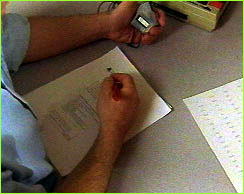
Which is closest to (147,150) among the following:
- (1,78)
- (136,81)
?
(136,81)

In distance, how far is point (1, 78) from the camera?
0.80 metres

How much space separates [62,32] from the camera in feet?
3.30

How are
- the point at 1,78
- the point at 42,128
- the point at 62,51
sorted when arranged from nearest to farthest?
the point at 1,78, the point at 42,128, the point at 62,51

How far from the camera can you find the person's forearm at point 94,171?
2.57ft

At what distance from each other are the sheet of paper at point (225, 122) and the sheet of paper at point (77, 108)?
8 cm

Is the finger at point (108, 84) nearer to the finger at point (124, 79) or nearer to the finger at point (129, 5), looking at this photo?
the finger at point (124, 79)

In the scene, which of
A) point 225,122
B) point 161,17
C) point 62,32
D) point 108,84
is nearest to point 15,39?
point 62,32

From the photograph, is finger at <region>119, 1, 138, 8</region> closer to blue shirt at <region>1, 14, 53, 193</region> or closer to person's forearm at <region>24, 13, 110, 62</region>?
person's forearm at <region>24, 13, 110, 62</region>

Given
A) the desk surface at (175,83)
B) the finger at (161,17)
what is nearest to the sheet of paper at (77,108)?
the desk surface at (175,83)

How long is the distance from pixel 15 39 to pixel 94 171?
0.36m

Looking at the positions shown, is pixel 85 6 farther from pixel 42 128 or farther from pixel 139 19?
pixel 42 128

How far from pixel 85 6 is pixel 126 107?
338mm

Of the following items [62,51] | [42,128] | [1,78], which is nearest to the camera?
[1,78]

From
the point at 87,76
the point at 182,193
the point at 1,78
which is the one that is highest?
the point at 1,78
